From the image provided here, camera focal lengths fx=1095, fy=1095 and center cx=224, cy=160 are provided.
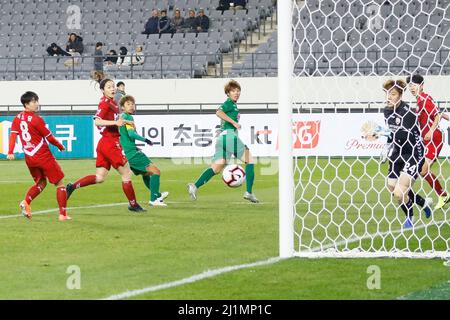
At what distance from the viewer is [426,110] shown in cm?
1262

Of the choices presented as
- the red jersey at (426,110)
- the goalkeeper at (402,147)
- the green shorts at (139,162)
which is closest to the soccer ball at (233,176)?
the green shorts at (139,162)

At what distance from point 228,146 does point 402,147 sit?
156 inches

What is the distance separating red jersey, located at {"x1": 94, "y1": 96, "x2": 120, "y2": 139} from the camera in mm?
14023

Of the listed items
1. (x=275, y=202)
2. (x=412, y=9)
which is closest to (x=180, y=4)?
(x=412, y=9)

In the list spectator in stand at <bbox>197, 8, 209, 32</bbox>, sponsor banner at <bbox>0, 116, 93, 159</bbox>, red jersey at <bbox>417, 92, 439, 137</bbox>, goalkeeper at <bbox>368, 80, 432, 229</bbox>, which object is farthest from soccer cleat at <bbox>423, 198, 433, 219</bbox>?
spectator in stand at <bbox>197, 8, 209, 32</bbox>

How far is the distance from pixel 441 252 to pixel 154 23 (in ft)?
84.6

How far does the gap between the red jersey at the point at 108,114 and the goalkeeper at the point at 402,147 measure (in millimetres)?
3769

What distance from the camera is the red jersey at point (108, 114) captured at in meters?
14.0

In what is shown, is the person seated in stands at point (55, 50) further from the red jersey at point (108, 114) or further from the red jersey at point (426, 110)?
the red jersey at point (426, 110)

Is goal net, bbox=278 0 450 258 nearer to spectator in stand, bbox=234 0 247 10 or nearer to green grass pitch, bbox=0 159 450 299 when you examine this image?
green grass pitch, bbox=0 159 450 299

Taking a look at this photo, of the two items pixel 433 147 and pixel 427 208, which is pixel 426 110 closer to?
pixel 427 208

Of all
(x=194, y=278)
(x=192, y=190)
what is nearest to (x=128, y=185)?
(x=192, y=190)

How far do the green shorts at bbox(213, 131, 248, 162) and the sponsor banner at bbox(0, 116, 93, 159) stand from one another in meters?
13.0
